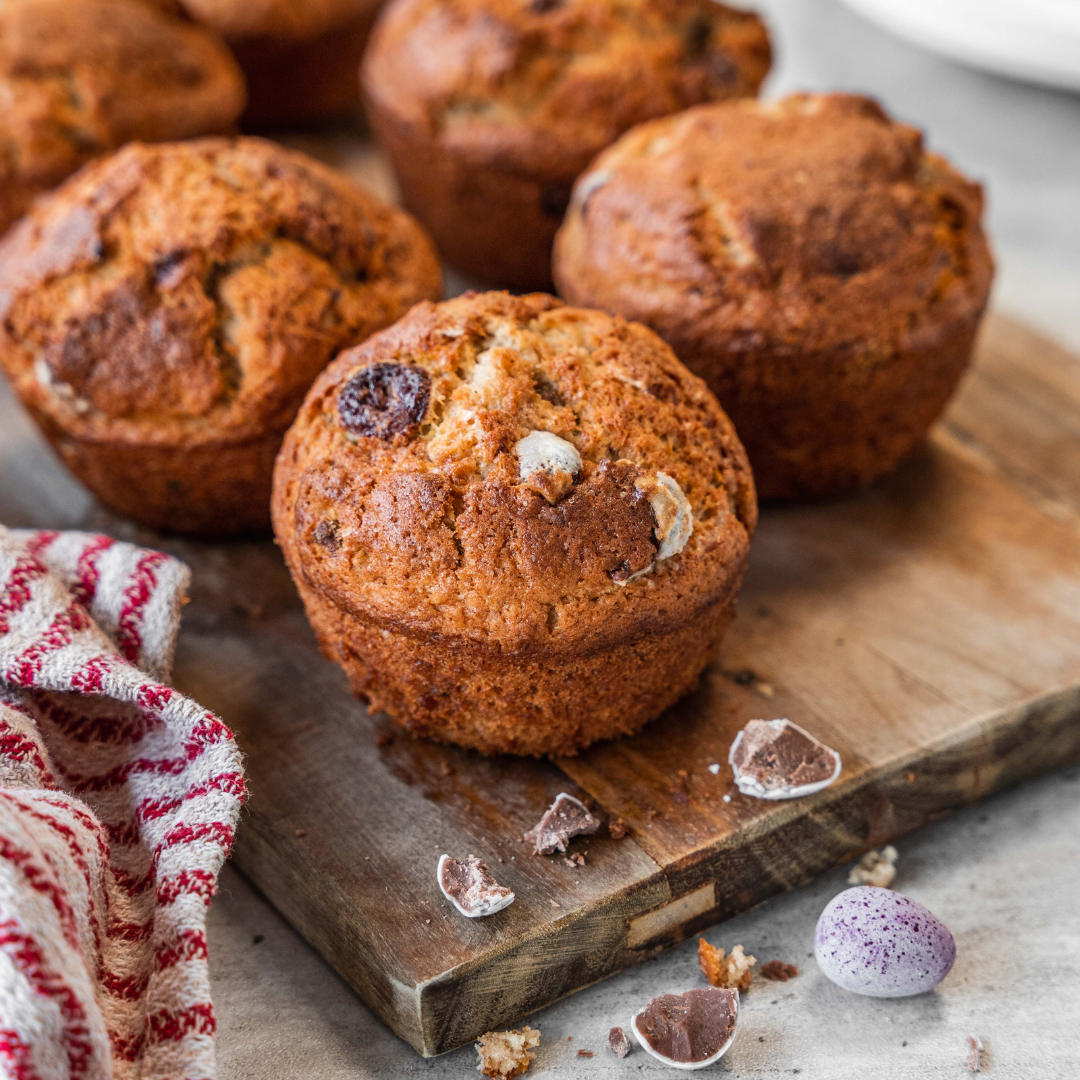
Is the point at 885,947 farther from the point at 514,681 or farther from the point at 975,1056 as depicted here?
the point at 514,681

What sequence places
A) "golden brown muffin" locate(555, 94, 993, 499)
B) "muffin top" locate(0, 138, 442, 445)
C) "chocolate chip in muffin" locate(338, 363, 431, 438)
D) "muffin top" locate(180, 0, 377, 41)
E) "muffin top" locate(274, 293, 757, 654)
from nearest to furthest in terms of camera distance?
1. "muffin top" locate(274, 293, 757, 654)
2. "chocolate chip in muffin" locate(338, 363, 431, 438)
3. "muffin top" locate(0, 138, 442, 445)
4. "golden brown muffin" locate(555, 94, 993, 499)
5. "muffin top" locate(180, 0, 377, 41)

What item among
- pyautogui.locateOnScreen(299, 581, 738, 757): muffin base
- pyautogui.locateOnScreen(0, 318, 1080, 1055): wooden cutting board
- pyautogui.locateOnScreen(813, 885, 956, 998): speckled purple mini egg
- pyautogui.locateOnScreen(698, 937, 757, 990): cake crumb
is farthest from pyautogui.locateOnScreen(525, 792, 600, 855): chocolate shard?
pyautogui.locateOnScreen(813, 885, 956, 998): speckled purple mini egg


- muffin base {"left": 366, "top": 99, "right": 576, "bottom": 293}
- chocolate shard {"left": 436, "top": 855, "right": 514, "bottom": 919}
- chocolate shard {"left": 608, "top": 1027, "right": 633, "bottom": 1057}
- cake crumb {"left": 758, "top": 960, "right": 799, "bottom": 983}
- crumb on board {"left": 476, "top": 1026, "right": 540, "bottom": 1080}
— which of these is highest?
muffin base {"left": 366, "top": 99, "right": 576, "bottom": 293}

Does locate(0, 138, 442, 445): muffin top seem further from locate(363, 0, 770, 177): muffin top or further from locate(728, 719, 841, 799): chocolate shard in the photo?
locate(728, 719, 841, 799): chocolate shard

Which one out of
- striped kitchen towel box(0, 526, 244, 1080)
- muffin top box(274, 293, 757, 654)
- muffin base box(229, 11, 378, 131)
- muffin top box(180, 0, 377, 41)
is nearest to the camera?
striped kitchen towel box(0, 526, 244, 1080)

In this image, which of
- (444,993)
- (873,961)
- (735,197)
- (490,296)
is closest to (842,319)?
(735,197)

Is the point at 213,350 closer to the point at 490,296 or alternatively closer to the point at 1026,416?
the point at 490,296
